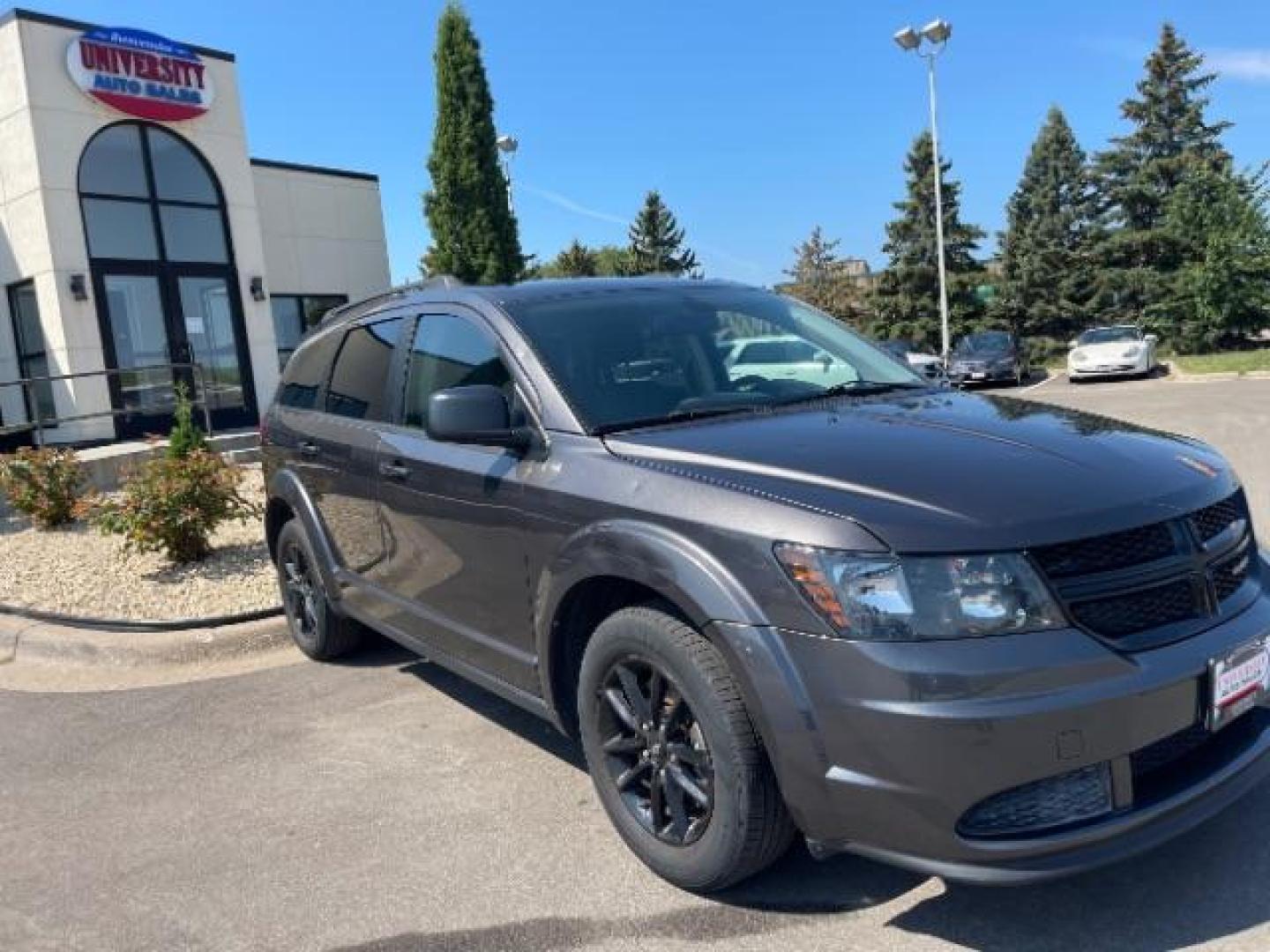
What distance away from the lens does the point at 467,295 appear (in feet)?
12.8

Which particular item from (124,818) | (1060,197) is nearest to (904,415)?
(124,818)

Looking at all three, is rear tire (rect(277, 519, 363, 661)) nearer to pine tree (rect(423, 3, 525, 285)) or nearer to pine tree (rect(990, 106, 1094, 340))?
pine tree (rect(423, 3, 525, 285))

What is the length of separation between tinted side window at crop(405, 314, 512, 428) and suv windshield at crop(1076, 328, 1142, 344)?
2378cm

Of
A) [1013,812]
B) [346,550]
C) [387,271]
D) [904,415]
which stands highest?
[387,271]

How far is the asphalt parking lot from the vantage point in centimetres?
270

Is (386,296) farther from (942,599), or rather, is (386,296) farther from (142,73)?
(142,73)

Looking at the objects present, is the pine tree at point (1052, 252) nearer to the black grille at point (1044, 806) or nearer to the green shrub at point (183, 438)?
the green shrub at point (183, 438)

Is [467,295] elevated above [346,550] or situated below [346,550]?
above

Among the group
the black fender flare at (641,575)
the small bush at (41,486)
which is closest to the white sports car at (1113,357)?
the small bush at (41,486)

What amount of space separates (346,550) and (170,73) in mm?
13531

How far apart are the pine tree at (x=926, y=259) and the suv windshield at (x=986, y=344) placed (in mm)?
8845

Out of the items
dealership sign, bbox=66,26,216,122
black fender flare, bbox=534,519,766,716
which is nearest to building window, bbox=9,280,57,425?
dealership sign, bbox=66,26,216,122

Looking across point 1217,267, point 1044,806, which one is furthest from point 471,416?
point 1217,267

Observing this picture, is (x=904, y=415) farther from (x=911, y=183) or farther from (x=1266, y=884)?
(x=911, y=183)
